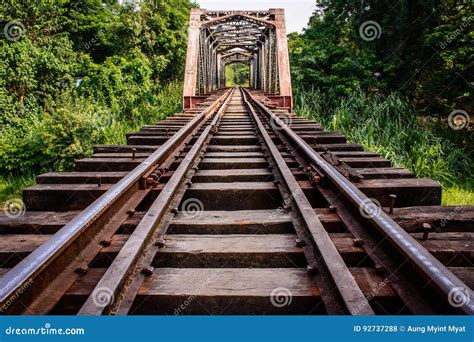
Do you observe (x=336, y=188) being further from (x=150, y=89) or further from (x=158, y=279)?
(x=150, y=89)

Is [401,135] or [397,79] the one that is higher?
[397,79]

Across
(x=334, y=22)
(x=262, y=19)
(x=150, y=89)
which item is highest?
(x=262, y=19)

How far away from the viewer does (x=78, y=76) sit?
46.2 ft

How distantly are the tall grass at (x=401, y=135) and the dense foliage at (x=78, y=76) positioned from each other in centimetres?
515

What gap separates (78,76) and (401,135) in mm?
12088

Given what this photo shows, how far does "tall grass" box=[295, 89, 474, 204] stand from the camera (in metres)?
6.48

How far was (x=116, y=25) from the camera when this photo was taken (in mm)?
16500

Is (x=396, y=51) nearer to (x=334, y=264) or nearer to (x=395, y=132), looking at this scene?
(x=395, y=132)

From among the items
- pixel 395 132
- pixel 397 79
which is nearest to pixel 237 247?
pixel 395 132

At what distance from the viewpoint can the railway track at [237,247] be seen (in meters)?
1.44

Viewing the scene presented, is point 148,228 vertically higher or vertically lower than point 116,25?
lower

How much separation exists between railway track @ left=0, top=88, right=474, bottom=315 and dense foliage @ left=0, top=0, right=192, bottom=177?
527cm

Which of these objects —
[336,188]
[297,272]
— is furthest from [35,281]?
[336,188]

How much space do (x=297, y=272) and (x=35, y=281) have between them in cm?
114
